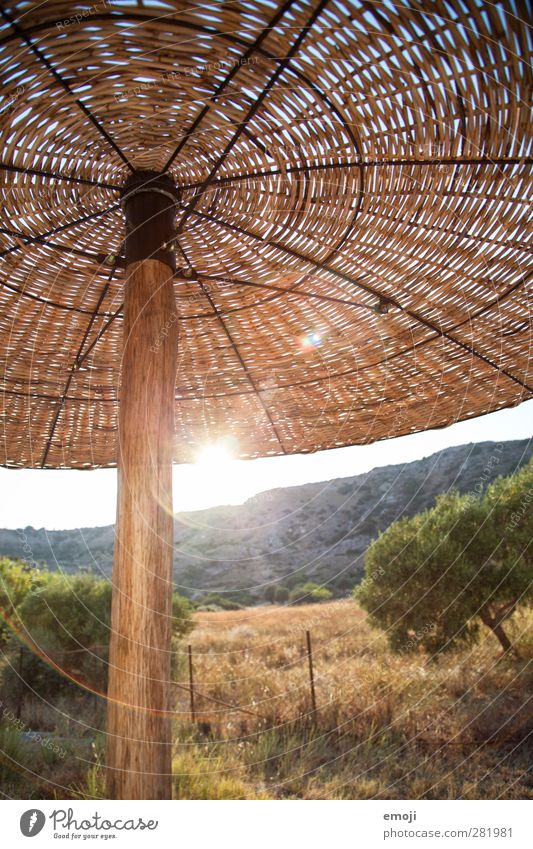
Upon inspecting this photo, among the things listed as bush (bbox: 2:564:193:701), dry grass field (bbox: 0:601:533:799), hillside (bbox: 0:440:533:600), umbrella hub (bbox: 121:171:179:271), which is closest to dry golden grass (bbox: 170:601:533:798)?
dry grass field (bbox: 0:601:533:799)

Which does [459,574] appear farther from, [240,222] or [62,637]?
[62,637]

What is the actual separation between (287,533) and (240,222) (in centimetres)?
1979

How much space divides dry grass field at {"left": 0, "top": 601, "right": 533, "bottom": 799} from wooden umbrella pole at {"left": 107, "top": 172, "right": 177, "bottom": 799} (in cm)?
163

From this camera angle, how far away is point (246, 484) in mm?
3012

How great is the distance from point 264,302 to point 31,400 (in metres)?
1.21

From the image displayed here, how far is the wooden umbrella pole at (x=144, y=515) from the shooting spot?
3.95 ft

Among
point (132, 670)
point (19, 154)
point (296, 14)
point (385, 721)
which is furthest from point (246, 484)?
point (385, 721)

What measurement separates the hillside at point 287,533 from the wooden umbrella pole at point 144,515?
15530mm

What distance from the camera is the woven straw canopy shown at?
3.35ft
